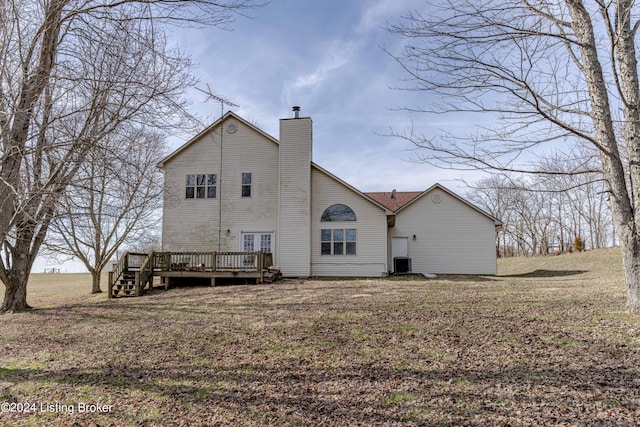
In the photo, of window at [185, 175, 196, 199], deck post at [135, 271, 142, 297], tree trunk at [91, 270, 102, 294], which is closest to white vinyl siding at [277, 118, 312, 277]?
window at [185, 175, 196, 199]

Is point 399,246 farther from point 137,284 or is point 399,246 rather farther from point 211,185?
point 137,284

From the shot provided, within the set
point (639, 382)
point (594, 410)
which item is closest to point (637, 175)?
point (639, 382)

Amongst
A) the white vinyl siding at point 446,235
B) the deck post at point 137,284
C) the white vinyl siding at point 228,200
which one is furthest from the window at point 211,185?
the white vinyl siding at point 446,235

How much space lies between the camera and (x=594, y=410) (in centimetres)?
372

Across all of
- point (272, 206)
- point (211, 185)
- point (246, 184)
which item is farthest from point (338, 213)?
point (211, 185)

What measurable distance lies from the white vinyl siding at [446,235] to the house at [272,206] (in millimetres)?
2927

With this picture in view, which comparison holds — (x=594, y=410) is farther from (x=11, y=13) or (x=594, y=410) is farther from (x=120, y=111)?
(x=11, y=13)

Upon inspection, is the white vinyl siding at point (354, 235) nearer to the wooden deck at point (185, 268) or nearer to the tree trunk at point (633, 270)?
the wooden deck at point (185, 268)

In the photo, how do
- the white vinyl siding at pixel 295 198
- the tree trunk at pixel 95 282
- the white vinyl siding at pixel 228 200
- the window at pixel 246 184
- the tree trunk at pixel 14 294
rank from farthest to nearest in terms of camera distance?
the tree trunk at pixel 95 282 < the window at pixel 246 184 < the white vinyl siding at pixel 228 200 < the white vinyl siding at pixel 295 198 < the tree trunk at pixel 14 294

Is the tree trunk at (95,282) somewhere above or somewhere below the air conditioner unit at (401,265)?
below

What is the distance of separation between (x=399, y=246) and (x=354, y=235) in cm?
437

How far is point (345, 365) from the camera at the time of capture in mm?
5156

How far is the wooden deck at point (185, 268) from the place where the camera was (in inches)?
549

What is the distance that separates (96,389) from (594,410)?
5.67m
